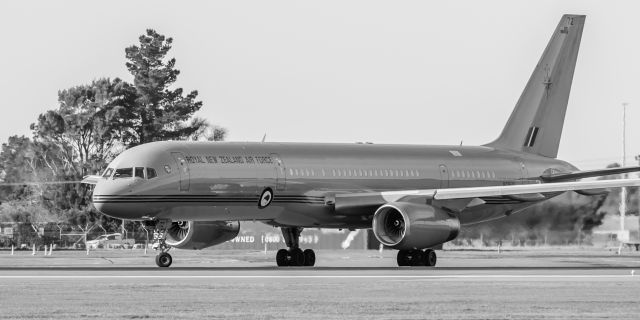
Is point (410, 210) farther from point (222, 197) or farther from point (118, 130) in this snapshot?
point (118, 130)

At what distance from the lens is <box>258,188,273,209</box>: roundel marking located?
44281 mm

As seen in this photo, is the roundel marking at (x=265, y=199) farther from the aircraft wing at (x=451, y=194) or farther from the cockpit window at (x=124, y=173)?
the cockpit window at (x=124, y=173)

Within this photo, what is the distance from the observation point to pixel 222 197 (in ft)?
143

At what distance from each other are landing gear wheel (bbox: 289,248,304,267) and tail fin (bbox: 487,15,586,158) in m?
11.3

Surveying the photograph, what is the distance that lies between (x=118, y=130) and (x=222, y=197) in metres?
55.9

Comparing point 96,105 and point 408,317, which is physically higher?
point 96,105

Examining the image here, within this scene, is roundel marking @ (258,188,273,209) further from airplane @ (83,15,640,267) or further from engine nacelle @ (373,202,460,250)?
engine nacelle @ (373,202,460,250)

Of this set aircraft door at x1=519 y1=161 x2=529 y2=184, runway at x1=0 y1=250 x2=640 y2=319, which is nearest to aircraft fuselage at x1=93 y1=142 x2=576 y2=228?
aircraft door at x1=519 y1=161 x2=529 y2=184

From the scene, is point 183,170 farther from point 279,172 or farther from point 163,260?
point 279,172

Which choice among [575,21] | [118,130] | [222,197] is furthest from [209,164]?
[118,130]

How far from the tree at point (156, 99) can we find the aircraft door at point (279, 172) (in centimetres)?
5265

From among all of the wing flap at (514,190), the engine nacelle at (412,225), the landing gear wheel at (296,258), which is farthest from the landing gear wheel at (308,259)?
the wing flap at (514,190)

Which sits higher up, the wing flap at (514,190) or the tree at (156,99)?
the tree at (156,99)

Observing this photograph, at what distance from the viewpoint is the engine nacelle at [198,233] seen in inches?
1809
